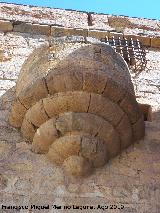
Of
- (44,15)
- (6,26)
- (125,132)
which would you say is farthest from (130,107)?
(44,15)

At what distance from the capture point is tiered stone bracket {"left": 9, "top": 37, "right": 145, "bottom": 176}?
13.1 feet

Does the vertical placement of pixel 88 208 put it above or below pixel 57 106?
below

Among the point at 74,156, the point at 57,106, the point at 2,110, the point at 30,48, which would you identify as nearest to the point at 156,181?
the point at 74,156

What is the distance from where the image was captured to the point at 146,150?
442 centimetres

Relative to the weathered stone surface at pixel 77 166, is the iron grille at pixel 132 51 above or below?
above

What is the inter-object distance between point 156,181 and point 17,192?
1.09 meters

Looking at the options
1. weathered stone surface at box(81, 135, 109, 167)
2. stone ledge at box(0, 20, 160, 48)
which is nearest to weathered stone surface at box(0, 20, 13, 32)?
stone ledge at box(0, 20, 160, 48)

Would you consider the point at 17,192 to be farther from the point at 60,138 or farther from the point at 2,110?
the point at 2,110

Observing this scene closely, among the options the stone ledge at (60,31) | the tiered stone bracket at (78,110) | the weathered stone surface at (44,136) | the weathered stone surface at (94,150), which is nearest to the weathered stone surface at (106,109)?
the tiered stone bracket at (78,110)

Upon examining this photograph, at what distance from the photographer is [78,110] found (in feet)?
13.4

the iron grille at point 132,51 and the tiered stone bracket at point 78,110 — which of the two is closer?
the tiered stone bracket at point 78,110

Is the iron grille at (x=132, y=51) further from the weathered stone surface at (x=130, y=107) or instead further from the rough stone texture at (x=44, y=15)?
the weathered stone surface at (x=130, y=107)

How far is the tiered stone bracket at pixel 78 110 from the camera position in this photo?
157 inches

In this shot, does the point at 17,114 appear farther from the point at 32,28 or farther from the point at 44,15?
the point at 44,15
